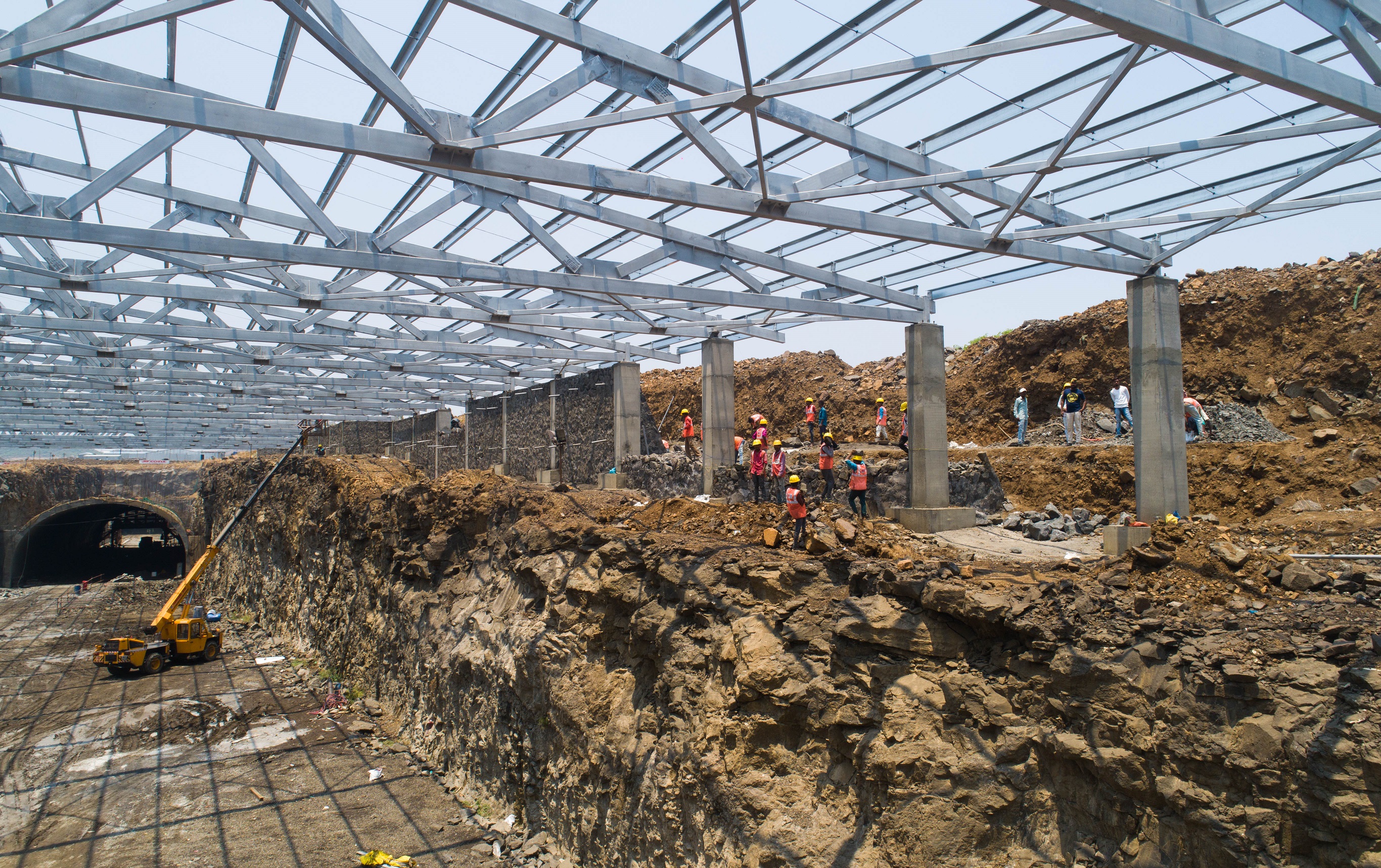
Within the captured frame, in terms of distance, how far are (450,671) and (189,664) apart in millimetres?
12226

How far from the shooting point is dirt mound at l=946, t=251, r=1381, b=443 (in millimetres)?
17672

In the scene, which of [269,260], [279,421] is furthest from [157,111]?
[279,421]

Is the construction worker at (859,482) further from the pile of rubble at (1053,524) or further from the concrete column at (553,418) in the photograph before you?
the concrete column at (553,418)

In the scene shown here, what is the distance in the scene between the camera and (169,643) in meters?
20.1

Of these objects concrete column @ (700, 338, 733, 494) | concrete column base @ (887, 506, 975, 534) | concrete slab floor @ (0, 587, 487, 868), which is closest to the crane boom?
concrete slab floor @ (0, 587, 487, 868)

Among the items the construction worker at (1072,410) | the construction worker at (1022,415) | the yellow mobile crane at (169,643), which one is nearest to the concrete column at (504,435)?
the yellow mobile crane at (169,643)

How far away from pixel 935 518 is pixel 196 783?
1411 cm

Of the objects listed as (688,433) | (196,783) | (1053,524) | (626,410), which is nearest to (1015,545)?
(1053,524)

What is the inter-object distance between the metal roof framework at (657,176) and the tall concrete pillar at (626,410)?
3.62 meters

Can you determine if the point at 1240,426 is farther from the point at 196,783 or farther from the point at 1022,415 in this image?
the point at 196,783

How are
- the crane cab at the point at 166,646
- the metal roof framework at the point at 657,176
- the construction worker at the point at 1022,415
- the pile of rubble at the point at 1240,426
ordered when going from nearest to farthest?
the metal roof framework at the point at 657,176 < the pile of rubble at the point at 1240,426 < the crane cab at the point at 166,646 < the construction worker at the point at 1022,415

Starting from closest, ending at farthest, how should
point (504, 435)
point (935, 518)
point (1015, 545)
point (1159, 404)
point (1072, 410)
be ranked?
1. point (1159, 404)
2. point (1015, 545)
3. point (935, 518)
4. point (1072, 410)
5. point (504, 435)

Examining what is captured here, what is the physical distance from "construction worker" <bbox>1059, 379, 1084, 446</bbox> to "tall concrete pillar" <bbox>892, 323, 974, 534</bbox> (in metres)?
5.82

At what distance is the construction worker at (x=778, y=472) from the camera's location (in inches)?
527
